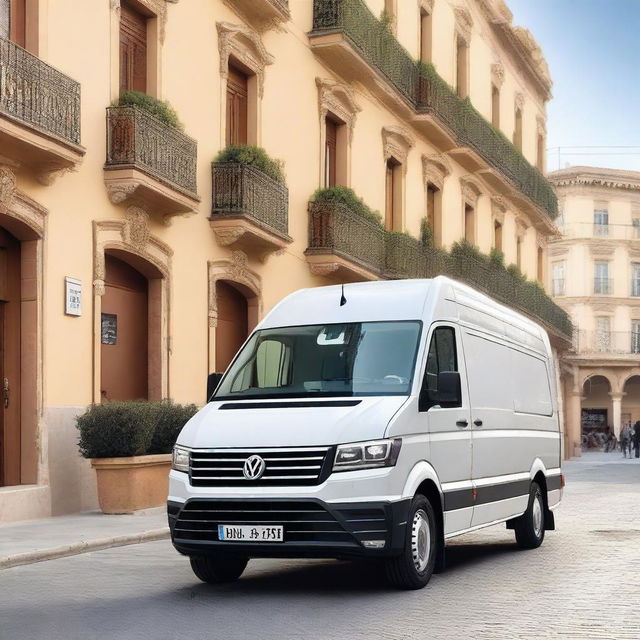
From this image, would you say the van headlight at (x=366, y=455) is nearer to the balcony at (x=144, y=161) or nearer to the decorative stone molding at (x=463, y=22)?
the balcony at (x=144, y=161)

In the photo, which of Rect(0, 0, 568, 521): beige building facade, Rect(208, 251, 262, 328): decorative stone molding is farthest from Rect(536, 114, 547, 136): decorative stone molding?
Rect(208, 251, 262, 328): decorative stone molding

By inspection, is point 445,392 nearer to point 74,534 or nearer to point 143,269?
point 74,534

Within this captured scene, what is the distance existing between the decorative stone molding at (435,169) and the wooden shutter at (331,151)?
5342 mm

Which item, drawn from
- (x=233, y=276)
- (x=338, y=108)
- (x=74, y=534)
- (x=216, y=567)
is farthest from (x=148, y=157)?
(x=216, y=567)

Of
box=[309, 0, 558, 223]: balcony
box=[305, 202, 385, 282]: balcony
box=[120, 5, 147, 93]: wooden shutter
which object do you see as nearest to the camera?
box=[120, 5, 147, 93]: wooden shutter

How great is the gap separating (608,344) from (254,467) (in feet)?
215

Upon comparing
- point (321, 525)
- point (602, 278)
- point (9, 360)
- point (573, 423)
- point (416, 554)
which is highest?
point (602, 278)

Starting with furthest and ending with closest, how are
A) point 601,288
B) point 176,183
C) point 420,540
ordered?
point 601,288, point 176,183, point 420,540

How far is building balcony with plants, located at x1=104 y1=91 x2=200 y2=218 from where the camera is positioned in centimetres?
1719

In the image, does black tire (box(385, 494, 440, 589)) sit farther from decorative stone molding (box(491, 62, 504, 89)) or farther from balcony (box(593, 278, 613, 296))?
balcony (box(593, 278, 613, 296))

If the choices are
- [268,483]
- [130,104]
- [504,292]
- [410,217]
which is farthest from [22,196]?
[504,292]

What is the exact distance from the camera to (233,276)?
21328mm

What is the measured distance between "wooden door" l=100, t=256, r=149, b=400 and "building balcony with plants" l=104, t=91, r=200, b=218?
1136mm

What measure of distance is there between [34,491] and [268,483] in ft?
24.4
